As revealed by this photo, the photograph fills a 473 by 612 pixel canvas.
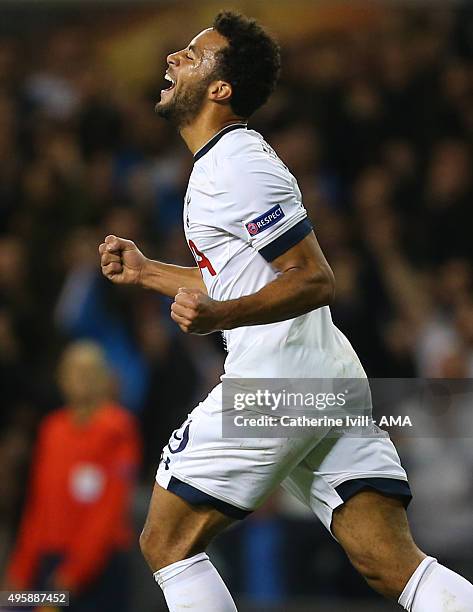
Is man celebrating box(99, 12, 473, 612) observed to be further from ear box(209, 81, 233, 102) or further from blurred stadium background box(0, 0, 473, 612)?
blurred stadium background box(0, 0, 473, 612)

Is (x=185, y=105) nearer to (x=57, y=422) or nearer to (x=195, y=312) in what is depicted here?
(x=195, y=312)

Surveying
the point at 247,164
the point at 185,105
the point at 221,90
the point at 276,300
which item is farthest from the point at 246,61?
the point at 276,300

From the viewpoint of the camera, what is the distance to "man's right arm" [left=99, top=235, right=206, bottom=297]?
3668 millimetres

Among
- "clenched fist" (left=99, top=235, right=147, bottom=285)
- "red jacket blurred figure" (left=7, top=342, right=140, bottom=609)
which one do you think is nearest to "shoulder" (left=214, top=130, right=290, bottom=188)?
"clenched fist" (left=99, top=235, right=147, bottom=285)

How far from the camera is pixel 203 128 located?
12.1ft

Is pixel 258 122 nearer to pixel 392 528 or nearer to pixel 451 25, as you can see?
pixel 451 25

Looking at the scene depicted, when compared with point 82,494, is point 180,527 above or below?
above

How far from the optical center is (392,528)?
3426mm

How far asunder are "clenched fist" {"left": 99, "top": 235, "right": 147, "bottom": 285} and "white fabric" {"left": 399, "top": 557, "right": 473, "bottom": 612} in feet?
3.95

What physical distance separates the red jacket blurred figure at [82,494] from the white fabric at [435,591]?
2731 millimetres

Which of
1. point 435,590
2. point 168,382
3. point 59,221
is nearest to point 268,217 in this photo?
point 435,590

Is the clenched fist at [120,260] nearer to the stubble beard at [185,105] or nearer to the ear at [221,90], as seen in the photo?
the stubble beard at [185,105]

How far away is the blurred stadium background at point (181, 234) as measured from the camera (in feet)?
20.3

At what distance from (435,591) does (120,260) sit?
4.35ft
